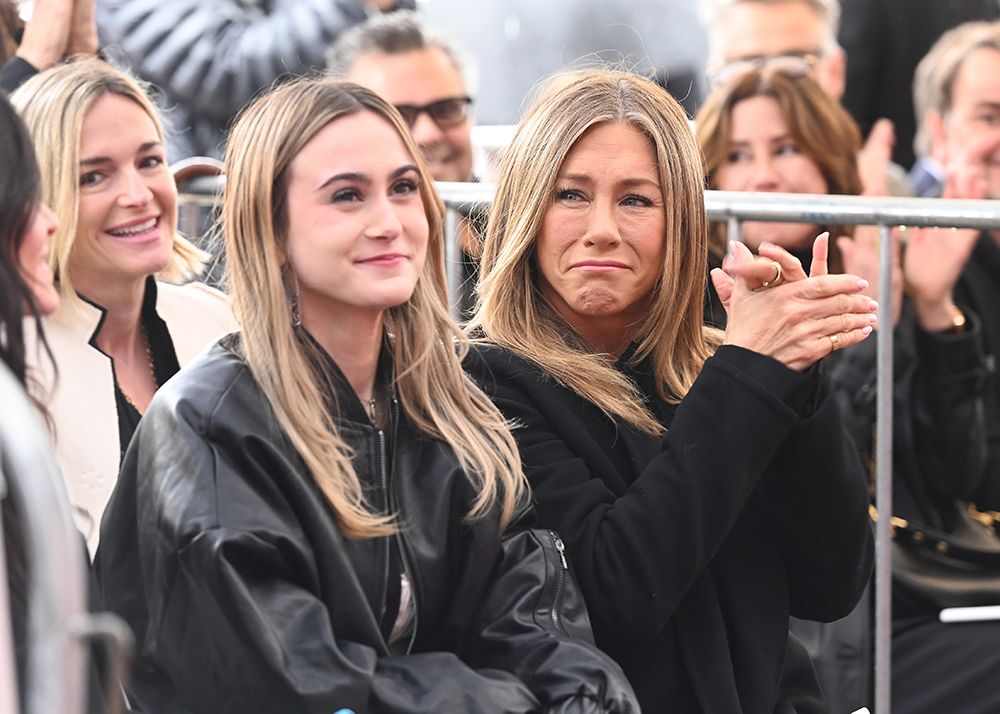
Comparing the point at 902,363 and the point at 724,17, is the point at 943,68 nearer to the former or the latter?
the point at 724,17

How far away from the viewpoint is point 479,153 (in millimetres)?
5969

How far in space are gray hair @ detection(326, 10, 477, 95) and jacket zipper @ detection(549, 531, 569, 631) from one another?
8.59 feet

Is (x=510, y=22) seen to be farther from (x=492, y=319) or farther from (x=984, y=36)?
(x=492, y=319)

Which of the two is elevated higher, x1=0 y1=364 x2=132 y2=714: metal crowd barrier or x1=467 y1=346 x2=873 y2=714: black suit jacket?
x1=0 y1=364 x2=132 y2=714: metal crowd barrier

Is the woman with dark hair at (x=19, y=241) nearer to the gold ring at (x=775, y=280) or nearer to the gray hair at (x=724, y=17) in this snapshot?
the gold ring at (x=775, y=280)

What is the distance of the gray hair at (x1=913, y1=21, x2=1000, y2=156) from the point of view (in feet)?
16.3

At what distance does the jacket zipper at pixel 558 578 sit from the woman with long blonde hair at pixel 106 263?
1048 mm

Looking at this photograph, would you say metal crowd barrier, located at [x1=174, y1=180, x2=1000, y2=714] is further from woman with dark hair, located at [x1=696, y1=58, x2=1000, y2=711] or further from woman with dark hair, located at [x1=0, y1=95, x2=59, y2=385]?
A: woman with dark hair, located at [x1=0, y1=95, x2=59, y2=385]

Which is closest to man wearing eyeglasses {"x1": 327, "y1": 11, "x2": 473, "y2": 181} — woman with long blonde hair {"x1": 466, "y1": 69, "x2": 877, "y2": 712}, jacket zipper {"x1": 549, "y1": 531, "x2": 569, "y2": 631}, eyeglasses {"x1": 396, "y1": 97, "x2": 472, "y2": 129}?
eyeglasses {"x1": 396, "y1": 97, "x2": 472, "y2": 129}

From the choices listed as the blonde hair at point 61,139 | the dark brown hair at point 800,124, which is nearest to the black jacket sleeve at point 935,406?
the dark brown hair at point 800,124

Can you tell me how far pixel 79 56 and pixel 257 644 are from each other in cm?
206

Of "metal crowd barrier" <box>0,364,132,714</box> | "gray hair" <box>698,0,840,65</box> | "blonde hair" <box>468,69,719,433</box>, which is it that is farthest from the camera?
"gray hair" <box>698,0,840,65</box>

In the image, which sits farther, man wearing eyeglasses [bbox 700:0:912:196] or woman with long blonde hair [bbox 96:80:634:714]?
man wearing eyeglasses [bbox 700:0:912:196]

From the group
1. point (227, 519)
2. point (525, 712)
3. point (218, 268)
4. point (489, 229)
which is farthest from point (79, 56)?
point (525, 712)
